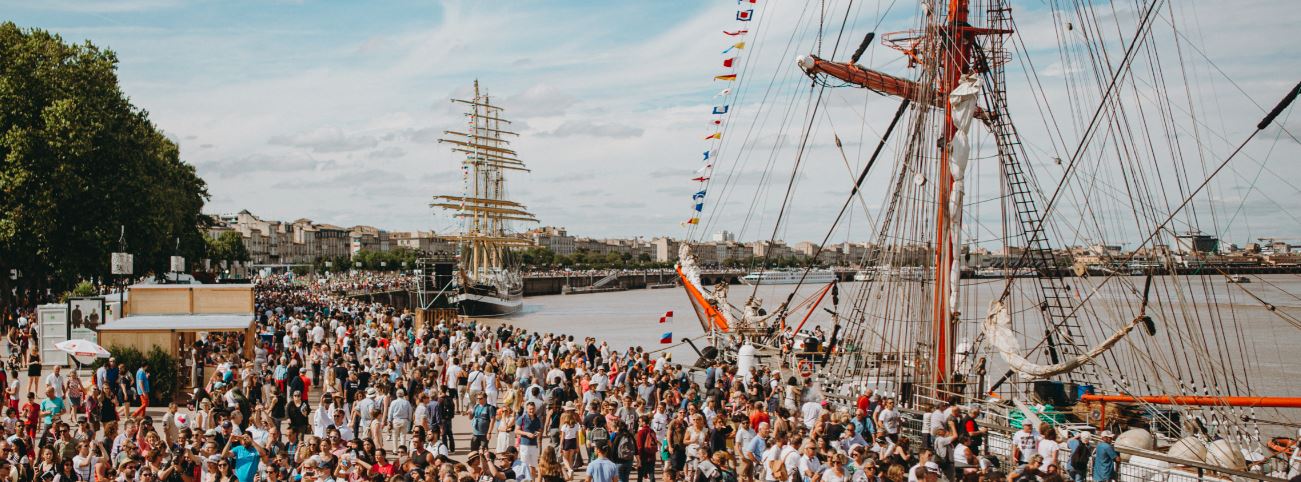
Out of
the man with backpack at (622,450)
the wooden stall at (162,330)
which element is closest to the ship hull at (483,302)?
the wooden stall at (162,330)

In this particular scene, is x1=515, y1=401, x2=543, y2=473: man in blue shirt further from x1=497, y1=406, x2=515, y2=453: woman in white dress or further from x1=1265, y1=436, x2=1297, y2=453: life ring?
x1=1265, y1=436, x2=1297, y2=453: life ring

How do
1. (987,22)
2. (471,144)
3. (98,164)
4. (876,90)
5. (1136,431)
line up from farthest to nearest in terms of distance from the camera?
(471,144) → (98,164) → (876,90) → (987,22) → (1136,431)

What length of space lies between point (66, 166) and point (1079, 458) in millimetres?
30196

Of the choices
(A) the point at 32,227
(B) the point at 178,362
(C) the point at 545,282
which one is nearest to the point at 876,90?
(B) the point at 178,362

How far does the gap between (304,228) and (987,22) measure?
19170 cm

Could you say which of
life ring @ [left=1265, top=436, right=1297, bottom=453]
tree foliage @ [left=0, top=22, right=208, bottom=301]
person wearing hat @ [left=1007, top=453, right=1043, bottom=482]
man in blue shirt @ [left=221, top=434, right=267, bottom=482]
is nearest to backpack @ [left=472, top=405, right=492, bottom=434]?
man in blue shirt @ [left=221, top=434, right=267, bottom=482]

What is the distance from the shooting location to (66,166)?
29.9 meters

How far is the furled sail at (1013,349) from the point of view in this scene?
13539 millimetres

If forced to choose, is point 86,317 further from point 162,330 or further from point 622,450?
point 622,450

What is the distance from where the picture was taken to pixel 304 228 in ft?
636

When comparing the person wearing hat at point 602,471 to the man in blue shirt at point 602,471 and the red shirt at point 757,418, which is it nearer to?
the man in blue shirt at point 602,471

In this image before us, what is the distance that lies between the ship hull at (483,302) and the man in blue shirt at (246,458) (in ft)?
169

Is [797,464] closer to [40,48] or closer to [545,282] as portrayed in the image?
[40,48]

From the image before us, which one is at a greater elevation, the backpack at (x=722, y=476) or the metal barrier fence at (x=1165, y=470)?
the backpack at (x=722, y=476)
